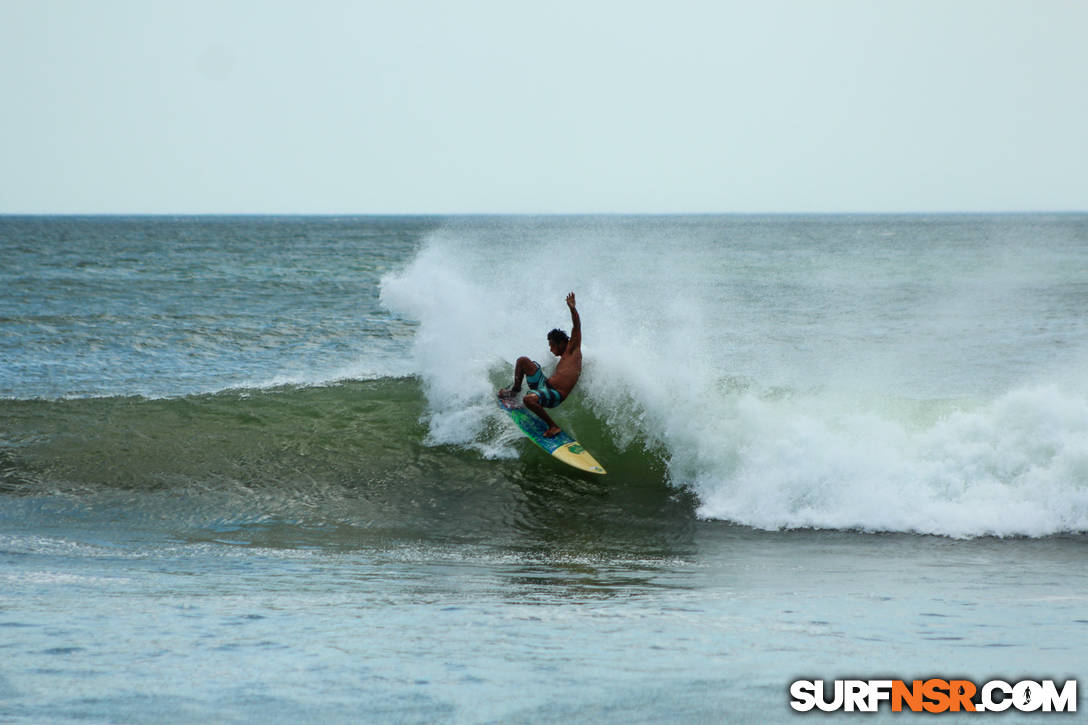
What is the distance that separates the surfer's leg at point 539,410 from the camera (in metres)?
10.8

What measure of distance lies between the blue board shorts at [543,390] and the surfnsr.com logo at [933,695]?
20.6 ft

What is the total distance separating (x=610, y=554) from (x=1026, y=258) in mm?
50871

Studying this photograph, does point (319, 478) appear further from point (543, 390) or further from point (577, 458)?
point (577, 458)

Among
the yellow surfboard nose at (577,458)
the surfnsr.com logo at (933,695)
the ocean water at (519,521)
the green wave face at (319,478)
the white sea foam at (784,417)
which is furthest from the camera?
the yellow surfboard nose at (577,458)

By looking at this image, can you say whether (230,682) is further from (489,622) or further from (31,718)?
(489,622)

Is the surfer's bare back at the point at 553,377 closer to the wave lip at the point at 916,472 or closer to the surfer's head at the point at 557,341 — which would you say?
the surfer's head at the point at 557,341

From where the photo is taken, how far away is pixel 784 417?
10.8 metres

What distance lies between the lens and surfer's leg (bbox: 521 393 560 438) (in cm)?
1081

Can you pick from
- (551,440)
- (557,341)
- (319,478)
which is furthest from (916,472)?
(319,478)

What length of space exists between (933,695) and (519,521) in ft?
18.3

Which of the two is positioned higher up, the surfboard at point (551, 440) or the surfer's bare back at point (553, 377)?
the surfer's bare back at point (553, 377)

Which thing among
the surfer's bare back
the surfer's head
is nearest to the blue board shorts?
the surfer's bare back

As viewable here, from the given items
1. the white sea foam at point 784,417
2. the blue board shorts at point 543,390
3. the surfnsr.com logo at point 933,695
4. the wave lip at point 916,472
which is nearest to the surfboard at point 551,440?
the blue board shorts at point 543,390

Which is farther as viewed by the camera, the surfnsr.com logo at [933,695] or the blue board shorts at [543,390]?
the blue board shorts at [543,390]
